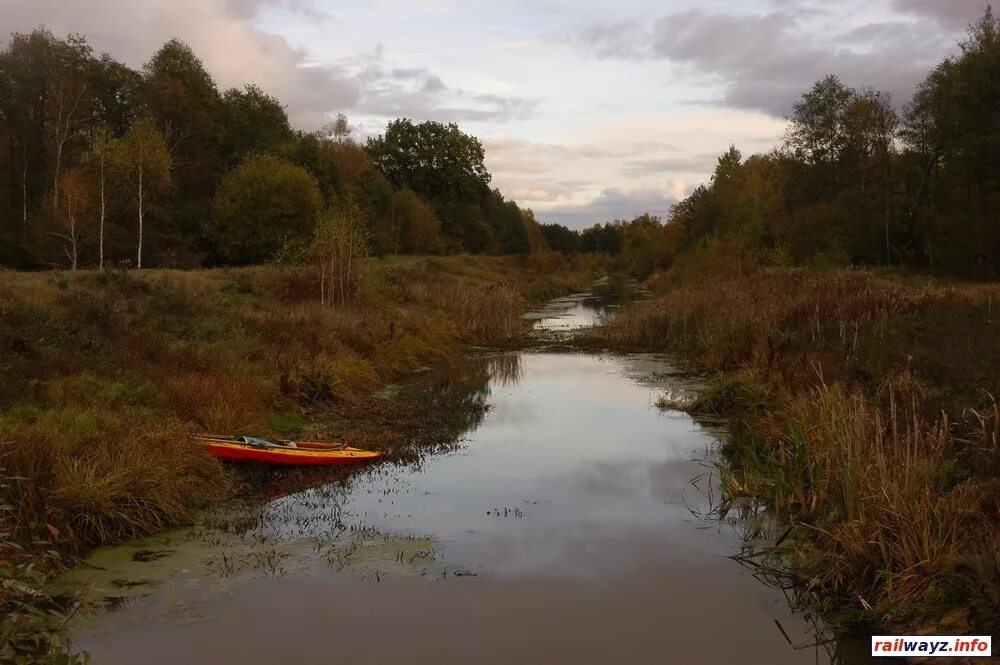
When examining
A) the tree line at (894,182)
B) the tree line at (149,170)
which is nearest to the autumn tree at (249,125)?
the tree line at (149,170)

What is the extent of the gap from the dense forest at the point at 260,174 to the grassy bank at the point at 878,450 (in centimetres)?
1497

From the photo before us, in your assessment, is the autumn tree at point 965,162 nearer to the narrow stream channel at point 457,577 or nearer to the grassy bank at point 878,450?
the grassy bank at point 878,450

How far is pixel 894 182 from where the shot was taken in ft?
133

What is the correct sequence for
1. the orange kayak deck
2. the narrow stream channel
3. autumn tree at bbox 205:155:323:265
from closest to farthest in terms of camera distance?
the narrow stream channel, the orange kayak deck, autumn tree at bbox 205:155:323:265

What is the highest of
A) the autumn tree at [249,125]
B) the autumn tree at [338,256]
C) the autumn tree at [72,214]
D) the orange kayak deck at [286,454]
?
the autumn tree at [249,125]

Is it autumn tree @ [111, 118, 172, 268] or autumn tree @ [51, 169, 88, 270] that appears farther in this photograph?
autumn tree @ [111, 118, 172, 268]

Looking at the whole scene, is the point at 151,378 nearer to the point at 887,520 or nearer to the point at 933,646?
the point at 887,520

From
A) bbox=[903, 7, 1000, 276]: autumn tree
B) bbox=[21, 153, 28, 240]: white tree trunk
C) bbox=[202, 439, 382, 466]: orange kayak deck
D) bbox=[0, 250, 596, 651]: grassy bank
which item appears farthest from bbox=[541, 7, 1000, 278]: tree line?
bbox=[21, 153, 28, 240]: white tree trunk

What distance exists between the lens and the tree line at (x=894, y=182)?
98.8 feet

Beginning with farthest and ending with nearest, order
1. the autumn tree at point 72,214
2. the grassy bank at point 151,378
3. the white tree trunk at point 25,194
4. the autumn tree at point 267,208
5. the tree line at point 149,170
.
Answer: the autumn tree at point 267,208 < the white tree trunk at point 25,194 < the tree line at point 149,170 < the autumn tree at point 72,214 < the grassy bank at point 151,378

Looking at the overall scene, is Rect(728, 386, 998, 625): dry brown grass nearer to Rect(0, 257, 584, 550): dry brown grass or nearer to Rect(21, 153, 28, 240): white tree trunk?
Rect(0, 257, 584, 550): dry brown grass

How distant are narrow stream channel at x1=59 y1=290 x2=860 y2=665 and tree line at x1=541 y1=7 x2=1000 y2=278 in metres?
24.1

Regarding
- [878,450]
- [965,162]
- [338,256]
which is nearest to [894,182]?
[965,162]

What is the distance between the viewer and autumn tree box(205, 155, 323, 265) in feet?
126
